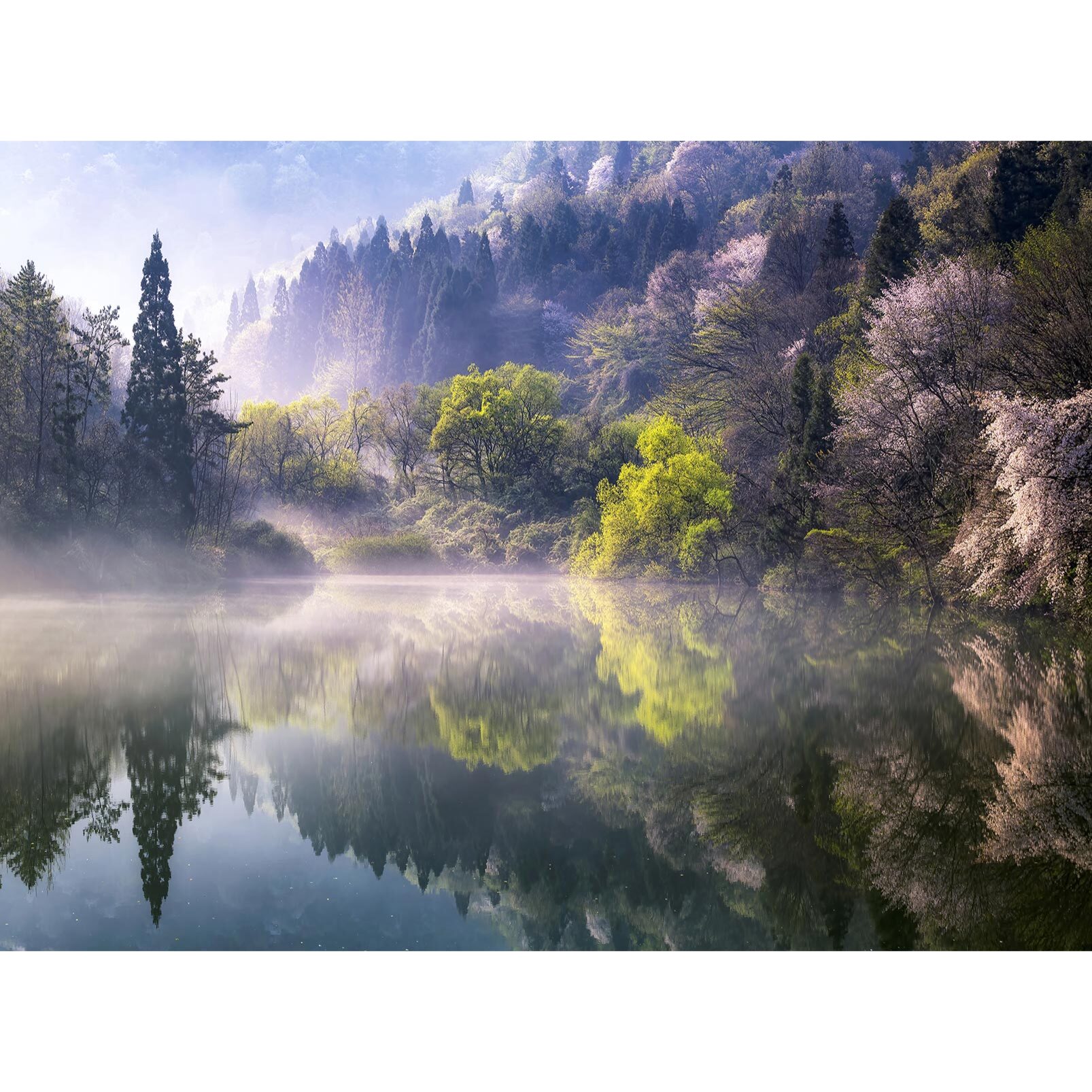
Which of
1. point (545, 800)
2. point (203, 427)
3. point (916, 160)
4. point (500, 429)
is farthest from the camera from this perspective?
point (916, 160)

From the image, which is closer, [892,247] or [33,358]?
[33,358]

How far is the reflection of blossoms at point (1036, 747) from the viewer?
16.8ft

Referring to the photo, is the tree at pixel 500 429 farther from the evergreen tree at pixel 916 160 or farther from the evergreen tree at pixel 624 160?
the evergreen tree at pixel 624 160

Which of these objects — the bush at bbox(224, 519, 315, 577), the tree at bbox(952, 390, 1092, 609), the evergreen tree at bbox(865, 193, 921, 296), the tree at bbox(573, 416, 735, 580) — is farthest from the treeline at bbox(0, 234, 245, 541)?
the tree at bbox(952, 390, 1092, 609)

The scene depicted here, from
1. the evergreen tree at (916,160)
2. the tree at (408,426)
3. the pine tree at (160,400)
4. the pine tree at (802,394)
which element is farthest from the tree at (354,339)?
the pine tree at (802,394)

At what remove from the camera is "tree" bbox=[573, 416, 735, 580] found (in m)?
28.5

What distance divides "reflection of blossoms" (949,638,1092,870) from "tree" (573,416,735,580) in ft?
54.9

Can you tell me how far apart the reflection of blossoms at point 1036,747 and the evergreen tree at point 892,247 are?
17.7m

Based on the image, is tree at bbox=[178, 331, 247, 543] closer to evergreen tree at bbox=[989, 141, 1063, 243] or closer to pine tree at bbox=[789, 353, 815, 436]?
pine tree at bbox=[789, 353, 815, 436]

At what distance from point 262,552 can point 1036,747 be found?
29.6m

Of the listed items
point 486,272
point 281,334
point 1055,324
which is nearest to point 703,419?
point 1055,324

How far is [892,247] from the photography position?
2683cm

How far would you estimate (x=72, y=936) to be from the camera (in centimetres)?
427

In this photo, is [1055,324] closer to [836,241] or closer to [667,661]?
[667,661]
